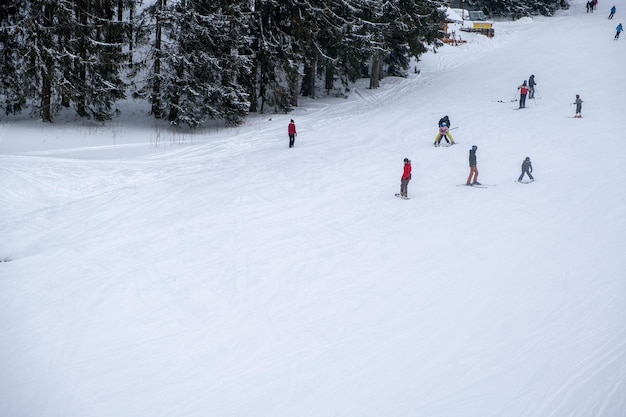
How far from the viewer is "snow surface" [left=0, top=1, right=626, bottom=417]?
783 centimetres

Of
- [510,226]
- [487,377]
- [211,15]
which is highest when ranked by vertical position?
[211,15]

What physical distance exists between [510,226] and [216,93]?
50.3 ft

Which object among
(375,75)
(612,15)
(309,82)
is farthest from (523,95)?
(612,15)

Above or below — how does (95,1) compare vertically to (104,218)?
above

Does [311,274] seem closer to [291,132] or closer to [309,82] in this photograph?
[291,132]

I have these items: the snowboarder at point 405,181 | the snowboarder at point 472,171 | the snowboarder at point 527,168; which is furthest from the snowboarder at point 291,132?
the snowboarder at point 527,168

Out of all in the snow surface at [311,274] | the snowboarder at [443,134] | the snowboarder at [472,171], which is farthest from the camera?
the snowboarder at [443,134]

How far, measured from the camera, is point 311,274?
11.3 metres

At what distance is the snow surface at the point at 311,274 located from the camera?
783cm

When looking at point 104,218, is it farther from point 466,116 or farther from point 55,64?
point 466,116

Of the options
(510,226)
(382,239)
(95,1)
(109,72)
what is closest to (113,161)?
(109,72)

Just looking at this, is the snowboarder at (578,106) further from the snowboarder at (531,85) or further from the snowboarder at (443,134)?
the snowboarder at (443,134)

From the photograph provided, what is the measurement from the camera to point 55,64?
856 inches

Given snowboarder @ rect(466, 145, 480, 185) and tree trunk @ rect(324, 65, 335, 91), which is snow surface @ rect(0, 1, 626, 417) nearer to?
snowboarder @ rect(466, 145, 480, 185)
